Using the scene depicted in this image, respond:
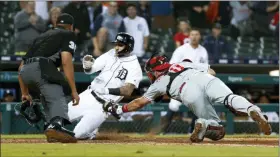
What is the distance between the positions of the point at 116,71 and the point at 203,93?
1.53 meters

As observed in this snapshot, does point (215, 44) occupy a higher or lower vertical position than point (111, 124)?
higher

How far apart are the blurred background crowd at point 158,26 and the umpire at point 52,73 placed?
594cm

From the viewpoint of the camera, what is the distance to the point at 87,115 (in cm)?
1071

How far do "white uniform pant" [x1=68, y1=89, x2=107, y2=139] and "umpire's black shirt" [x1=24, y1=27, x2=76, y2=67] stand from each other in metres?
1.21

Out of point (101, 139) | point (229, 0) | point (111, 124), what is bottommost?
point (111, 124)

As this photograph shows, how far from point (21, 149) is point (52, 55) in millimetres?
1411

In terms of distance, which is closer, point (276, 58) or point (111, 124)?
point (111, 124)

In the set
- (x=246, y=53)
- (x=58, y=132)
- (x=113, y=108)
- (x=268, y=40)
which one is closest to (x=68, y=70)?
(x=58, y=132)

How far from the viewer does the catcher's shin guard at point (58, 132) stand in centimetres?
927

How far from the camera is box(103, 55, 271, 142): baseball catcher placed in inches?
390

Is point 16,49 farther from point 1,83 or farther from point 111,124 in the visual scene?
point 111,124

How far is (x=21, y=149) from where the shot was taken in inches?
343

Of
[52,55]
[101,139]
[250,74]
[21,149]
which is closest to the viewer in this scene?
[21,149]

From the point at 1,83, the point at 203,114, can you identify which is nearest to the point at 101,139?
the point at 203,114
